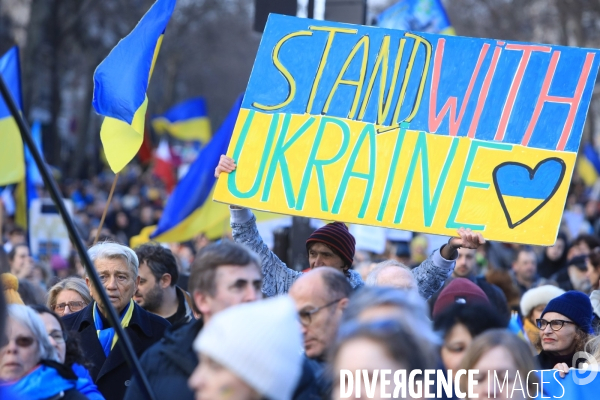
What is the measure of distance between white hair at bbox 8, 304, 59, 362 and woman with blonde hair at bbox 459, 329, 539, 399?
5.13 feet

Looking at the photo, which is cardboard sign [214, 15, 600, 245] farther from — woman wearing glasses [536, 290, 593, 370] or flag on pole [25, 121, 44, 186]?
flag on pole [25, 121, 44, 186]

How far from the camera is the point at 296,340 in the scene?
2.83 m

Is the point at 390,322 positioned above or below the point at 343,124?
below

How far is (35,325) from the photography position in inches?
144

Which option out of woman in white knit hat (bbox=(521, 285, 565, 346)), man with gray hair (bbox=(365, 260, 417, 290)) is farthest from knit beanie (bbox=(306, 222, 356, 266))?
woman in white knit hat (bbox=(521, 285, 565, 346))

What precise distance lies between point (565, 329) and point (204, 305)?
2.48 m

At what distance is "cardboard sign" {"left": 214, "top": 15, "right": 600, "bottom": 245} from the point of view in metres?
5.17

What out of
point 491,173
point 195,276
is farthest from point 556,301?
point 195,276

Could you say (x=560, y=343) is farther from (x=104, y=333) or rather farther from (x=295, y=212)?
(x=104, y=333)

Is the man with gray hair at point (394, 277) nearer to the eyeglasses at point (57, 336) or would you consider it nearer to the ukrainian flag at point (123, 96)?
the eyeglasses at point (57, 336)

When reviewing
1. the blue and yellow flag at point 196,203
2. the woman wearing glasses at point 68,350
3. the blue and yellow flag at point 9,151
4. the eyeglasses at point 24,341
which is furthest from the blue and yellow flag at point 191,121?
the eyeglasses at point 24,341

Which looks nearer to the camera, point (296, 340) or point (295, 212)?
point (296, 340)

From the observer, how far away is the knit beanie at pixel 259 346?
2701 mm

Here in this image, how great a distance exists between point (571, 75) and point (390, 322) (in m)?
2.90
